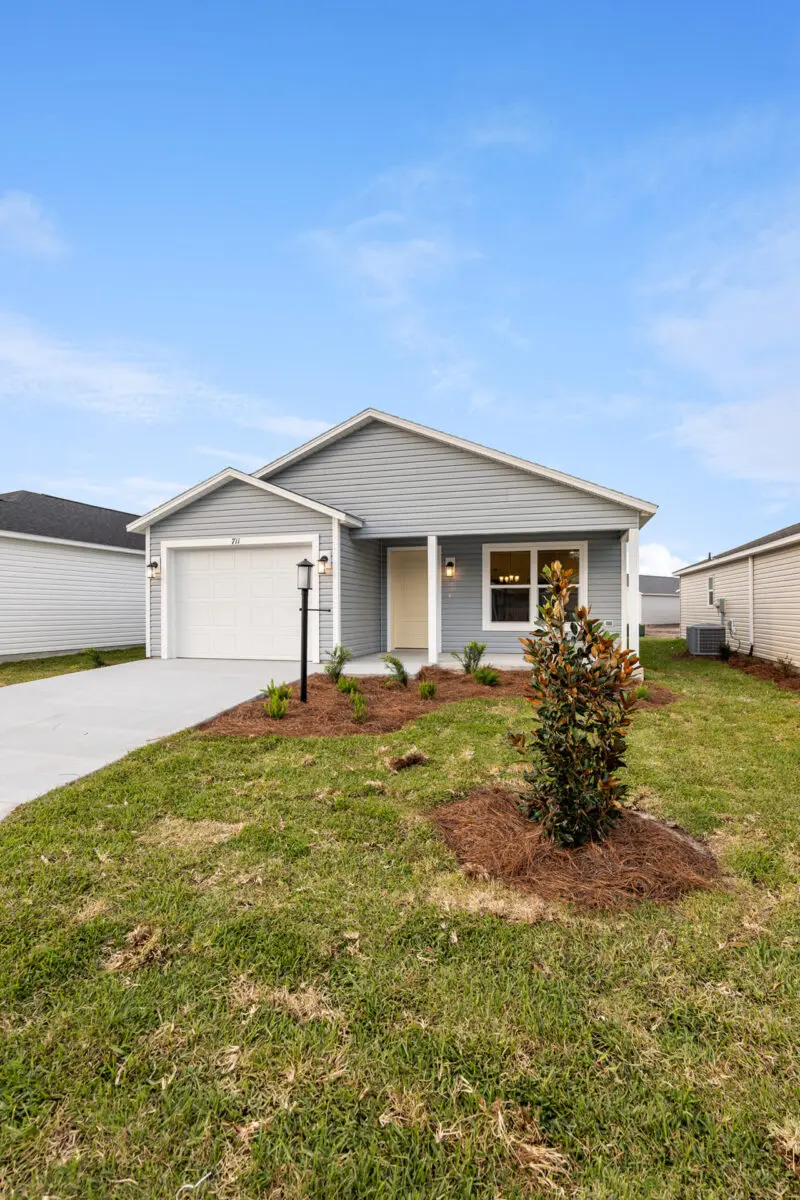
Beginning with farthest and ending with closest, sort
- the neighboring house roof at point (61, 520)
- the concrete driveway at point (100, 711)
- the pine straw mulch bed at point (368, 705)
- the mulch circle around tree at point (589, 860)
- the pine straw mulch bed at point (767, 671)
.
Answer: the neighboring house roof at point (61, 520)
the pine straw mulch bed at point (767, 671)
the pine straw mulch bed at point (368, 705)
the concrete driveway at point (100, 711)
the mulch circle around tree at point (589, 860)

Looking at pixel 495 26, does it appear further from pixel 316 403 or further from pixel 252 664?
pixel 252 664

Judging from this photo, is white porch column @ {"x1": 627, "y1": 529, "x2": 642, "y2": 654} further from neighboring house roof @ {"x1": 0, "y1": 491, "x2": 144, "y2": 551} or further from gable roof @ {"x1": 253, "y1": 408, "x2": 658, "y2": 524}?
neighboring house roof @ {"x1": 0, "y1": 491, "x2": 144, "y2": 551}

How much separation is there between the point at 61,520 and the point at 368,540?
9471 millimetres

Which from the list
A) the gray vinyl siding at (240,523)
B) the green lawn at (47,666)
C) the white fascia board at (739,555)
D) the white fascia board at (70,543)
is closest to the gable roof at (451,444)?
the gray vinyl siding at (240,523)

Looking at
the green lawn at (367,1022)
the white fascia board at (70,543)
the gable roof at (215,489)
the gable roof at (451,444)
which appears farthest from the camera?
the white fascia board at (70,543)

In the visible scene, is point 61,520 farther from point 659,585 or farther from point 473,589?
point 659,585

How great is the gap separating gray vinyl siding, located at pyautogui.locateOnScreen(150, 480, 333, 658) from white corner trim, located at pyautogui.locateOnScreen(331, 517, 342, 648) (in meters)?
0.07

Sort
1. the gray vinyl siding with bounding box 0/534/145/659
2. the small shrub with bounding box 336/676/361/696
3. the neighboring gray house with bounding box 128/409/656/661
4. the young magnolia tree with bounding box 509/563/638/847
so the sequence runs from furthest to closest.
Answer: the gray vinyl siding with bounding box 0/534/145/659 < the neighboring gray house with bounding box 128/409/656/661 < the small shrub with bounding box 336/676/361/696 < the young magnolia tree with bounding box 509/563/638/847

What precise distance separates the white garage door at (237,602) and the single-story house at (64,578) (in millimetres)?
5189

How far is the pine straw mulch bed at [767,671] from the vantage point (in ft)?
31.5

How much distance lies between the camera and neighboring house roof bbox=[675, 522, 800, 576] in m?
11.2

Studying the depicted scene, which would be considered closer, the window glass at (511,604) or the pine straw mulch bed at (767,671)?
the pine straw mulch bed at (767,671)

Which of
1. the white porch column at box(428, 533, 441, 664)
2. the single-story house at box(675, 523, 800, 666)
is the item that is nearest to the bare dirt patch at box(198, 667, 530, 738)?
the white porch column at box(428, 533, 441, 664)

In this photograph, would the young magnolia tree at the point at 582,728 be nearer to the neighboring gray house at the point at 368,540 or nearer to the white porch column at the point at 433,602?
the neighboring gray house at the point at 368,540
